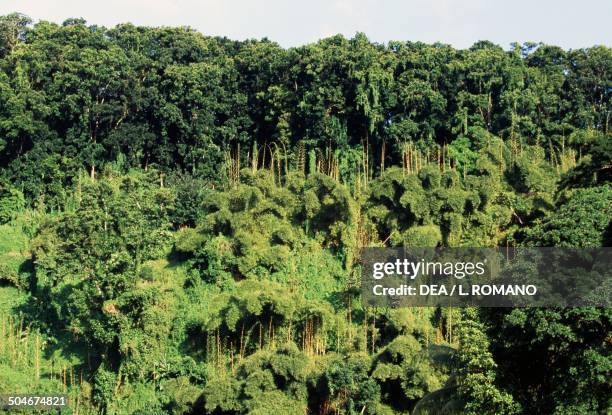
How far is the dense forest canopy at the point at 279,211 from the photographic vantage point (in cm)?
1459

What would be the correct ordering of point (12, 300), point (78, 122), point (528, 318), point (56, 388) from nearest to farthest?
Result: point (528, 318) → point (56, 388) → point (12, 300) → point (78, 122)

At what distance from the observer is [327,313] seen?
55.4 feet

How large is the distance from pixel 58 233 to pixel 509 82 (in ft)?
31.7

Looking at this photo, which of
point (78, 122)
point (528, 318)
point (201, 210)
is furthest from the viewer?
point (78, 122)

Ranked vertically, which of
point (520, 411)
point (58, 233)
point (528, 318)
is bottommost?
point (520, 411)

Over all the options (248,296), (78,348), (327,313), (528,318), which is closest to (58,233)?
(78,348)

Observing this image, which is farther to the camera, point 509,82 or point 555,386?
point 509,82

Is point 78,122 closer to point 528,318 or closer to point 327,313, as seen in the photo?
point 327,313

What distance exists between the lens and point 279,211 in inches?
757

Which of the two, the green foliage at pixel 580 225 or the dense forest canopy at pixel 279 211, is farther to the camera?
the dense forest canopy at pixel 279 211

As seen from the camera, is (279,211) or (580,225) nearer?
(580,225)

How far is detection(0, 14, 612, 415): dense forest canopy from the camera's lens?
14594 millimetres

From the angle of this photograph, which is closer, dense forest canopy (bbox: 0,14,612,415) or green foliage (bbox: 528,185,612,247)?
green foliage (bbox: 528,185,612,247)

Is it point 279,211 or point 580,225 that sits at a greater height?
point 279,211
